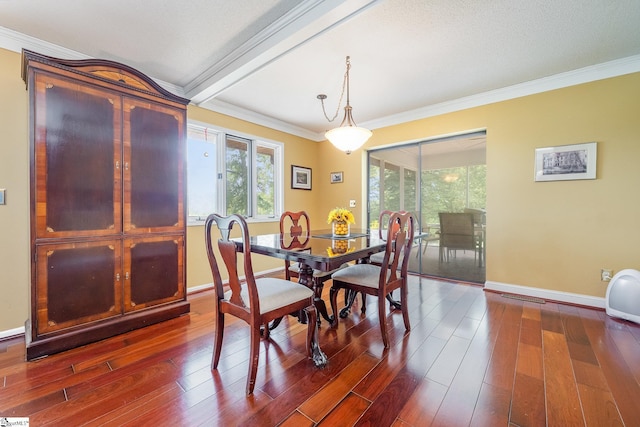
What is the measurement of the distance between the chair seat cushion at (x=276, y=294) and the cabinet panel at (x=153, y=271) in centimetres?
102

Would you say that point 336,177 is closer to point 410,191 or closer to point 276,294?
point 410,191

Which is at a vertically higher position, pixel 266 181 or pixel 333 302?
pixel 266 181

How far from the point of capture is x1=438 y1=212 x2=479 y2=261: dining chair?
355cm

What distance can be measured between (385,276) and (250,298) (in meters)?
1.00

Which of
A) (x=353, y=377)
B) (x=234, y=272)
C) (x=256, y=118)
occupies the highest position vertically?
(x=256, y=118)

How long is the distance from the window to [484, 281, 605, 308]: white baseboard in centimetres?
316

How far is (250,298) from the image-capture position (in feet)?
4.89

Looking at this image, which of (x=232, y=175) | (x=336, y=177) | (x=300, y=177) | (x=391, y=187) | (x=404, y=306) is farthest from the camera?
(x=336, y=177)

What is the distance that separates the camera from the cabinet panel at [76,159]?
1.85m

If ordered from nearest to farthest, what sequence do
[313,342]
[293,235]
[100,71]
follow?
[313,342] → [100,71] → [293,235]

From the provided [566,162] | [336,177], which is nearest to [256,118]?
[336,177]

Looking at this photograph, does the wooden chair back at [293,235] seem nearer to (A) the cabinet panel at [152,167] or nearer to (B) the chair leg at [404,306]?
(B) the chair leg at [404,306]

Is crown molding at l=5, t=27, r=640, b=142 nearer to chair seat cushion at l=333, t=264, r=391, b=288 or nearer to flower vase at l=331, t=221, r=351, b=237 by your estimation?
flower vase at l=331, t=221, r=351, b=237

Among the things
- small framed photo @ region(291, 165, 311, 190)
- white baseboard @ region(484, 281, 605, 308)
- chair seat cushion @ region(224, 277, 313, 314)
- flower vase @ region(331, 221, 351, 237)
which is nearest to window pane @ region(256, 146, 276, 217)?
small framed photo @ region(291, 165, 311, 190)
